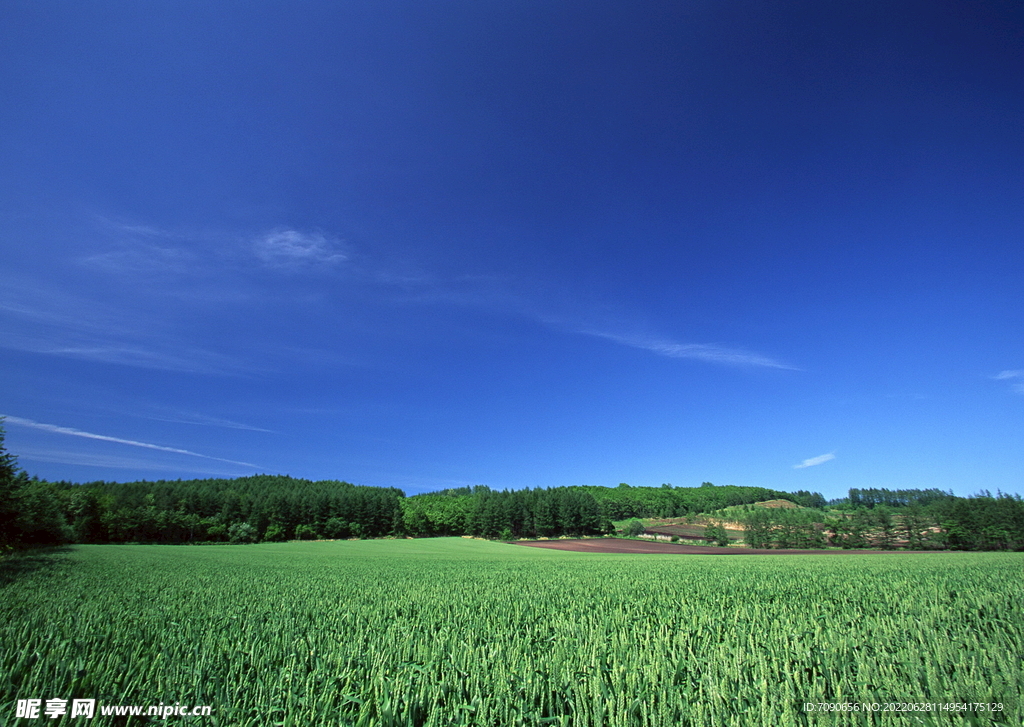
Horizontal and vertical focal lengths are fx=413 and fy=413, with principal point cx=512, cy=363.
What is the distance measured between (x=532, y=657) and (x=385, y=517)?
120 metres

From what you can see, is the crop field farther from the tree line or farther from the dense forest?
the tree line

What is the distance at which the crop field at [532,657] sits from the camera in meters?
4.78

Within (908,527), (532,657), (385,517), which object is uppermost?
(532,657)

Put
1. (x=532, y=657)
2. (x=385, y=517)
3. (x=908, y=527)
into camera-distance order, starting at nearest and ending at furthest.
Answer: (x=532, y=657)
(x=908, y=527)
(x=385, y=517)

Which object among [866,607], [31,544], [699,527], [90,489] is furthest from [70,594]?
[699,527]

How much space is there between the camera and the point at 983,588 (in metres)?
14.5

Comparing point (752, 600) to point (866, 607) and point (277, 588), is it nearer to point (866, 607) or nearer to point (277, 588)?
point (866, 607)

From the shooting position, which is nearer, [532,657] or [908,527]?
[532,657]

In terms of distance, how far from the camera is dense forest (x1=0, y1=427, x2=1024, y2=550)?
7006 centimetres

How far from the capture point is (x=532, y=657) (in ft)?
22.4

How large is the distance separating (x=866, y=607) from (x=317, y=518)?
116m

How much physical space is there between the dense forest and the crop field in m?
52.8

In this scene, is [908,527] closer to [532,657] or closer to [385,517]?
[532,657]

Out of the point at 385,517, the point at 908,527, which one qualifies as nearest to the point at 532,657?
the point at 908,527
